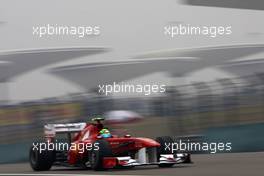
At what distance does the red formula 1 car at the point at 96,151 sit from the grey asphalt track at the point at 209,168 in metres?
0.16

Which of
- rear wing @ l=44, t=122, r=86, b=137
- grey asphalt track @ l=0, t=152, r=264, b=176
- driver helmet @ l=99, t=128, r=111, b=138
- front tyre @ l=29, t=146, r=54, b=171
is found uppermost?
rear wing @ l=44, t=122, r=86, b=137

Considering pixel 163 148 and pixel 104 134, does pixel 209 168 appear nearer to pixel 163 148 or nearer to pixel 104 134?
pixel 163 148

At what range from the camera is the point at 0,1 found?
1698 cm

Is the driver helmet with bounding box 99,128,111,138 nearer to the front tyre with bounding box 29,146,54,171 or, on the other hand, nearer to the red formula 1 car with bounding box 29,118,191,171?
the red formula 1 car with bounding box 29,118,191,171

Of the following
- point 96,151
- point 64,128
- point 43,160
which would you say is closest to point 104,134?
point 96,151

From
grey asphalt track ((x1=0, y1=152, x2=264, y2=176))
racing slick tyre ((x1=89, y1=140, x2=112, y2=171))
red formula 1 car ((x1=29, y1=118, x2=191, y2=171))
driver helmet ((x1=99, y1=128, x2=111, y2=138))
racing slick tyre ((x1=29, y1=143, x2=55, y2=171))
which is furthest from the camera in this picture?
racing slick tyre ((x1=29, y1=143, x2=55, y2=171))

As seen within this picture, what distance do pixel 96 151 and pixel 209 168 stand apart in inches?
70.2

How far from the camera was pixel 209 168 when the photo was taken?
41.8 feet

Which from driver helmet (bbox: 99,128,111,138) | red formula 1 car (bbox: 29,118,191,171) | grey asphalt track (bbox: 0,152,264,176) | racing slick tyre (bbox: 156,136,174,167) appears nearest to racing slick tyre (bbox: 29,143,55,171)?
red formula 1 car (bbox: 29,118,191,171)

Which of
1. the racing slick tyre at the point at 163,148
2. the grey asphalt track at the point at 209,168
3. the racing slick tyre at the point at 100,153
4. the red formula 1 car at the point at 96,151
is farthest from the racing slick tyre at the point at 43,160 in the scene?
the racing slick tyre at the point at 163,148

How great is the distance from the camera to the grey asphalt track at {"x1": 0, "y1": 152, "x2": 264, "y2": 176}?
11852 mm

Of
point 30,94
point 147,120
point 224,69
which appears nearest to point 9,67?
point 30,94

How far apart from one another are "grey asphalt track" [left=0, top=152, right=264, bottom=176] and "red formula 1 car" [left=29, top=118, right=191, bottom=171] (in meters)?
0.16

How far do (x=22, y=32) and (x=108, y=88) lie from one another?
2097 mm
